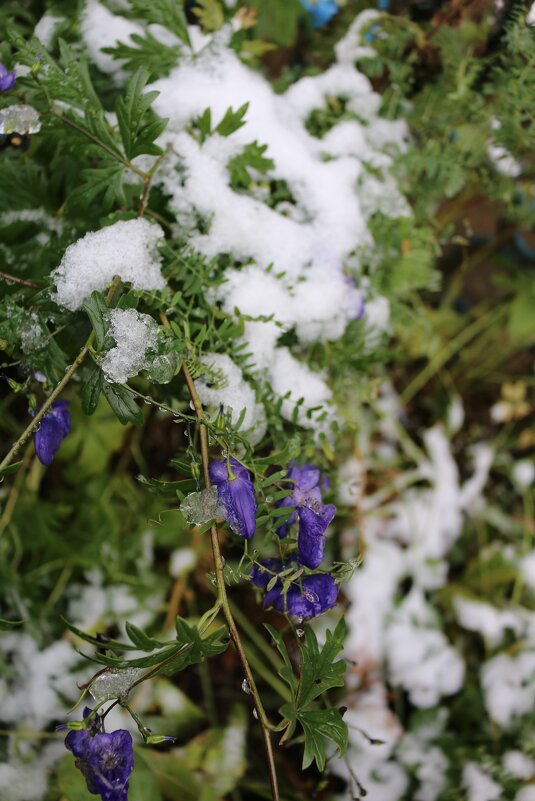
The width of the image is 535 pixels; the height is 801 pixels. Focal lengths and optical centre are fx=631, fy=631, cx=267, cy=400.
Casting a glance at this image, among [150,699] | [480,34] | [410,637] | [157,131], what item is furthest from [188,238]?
[410,637]

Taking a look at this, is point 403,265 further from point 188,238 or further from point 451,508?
point 451,508

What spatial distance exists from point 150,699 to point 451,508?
748 millimetres

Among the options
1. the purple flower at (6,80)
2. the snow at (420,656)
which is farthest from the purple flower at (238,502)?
the snow at (420,656)

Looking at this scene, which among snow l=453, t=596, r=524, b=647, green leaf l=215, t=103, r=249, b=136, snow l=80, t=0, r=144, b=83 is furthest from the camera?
snow l=453, t=596, r=524, b=647

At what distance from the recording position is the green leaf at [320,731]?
0.54m

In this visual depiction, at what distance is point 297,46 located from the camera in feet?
3.89

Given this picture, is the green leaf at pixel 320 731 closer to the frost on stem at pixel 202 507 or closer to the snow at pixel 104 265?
the frost on stem at pixel 202 507

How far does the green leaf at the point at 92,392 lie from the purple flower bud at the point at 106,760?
10.7 inches

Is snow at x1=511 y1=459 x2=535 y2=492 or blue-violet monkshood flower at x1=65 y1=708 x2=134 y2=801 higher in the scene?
blue-violet monkshood flower at x1=65 y1=708 x2=134 y2=801

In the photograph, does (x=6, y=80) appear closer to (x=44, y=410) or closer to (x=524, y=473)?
(x=44, y=410)

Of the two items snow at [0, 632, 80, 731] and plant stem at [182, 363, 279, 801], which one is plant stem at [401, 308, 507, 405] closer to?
snow at [0, 632, 80, 731]

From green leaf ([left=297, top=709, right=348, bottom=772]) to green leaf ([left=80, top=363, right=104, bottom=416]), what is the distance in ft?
1.08

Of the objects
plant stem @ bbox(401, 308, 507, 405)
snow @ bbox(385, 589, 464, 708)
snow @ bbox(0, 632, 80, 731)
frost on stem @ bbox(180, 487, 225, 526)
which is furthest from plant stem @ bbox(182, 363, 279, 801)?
plant stem @ bbox(401, 308, 507, 405)

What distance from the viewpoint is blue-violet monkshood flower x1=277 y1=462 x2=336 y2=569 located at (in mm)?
565
